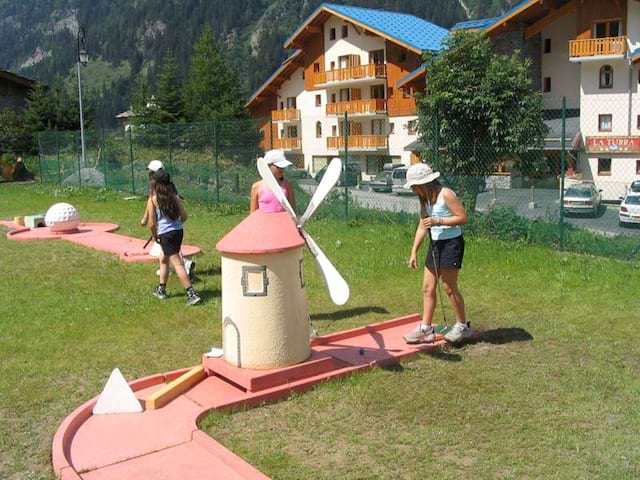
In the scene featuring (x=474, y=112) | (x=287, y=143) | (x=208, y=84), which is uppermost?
(x=208, y=84)

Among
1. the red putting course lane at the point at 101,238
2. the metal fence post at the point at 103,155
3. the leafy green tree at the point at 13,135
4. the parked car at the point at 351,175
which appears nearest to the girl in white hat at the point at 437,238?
the red putting course lane at the point at 101,238

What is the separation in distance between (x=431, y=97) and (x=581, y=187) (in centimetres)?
477

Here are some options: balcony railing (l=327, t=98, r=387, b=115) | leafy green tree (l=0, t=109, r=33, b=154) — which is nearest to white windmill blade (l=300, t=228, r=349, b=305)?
leafy green tree (l=0, t=109, r=33, b=154)

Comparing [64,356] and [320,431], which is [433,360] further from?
[64,356]

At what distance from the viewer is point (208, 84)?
7394cm

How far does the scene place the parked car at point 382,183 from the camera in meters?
15.8

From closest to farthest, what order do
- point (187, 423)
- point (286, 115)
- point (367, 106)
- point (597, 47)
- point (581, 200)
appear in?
1. point (187, 423)
2. point (581, 200)
3. point (597, 47)
4. point (367, 106)
5. point (286, 115)

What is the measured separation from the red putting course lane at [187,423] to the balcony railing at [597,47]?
1311 inches

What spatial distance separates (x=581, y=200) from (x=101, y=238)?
8418 millimetres

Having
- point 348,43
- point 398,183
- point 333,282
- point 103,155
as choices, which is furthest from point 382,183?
point 348,43

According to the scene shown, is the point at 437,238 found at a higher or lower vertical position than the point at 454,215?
lower

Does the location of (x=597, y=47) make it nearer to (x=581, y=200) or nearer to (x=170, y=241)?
(x=581, y=200)

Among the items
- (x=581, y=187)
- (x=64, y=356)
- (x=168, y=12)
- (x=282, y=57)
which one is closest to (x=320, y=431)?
(x=64, y=356)

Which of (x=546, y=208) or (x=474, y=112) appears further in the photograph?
(x=474, y=112)
